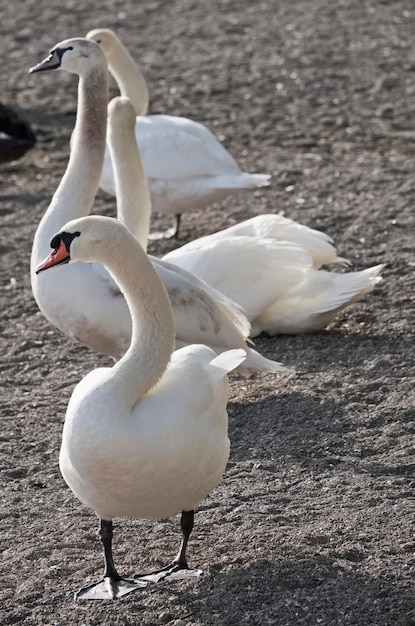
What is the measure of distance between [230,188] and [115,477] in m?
3.98

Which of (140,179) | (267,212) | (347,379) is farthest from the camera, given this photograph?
(267,212)

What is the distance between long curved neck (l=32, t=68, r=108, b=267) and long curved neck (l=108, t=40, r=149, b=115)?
210 centimetres

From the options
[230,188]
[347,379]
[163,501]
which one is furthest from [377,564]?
[230,188]

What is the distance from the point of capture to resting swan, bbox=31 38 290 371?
17.8 ft

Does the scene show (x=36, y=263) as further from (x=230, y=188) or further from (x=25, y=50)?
(x=25, y=50)

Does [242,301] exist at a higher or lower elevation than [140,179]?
lower

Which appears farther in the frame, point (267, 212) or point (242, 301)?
point (267, 212)

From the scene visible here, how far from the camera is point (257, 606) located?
3.75 m

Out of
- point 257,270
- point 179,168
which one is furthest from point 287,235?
point 179,168

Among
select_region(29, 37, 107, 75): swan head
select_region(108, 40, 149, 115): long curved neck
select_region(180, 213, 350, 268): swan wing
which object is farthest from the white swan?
select_region(108, 40, 149, 115): long curved neck

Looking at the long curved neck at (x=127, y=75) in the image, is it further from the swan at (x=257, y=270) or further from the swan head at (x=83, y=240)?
the swan head at (x=83, y=240)

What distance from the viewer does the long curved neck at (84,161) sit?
226 inches

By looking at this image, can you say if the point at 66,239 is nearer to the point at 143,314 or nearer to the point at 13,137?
the point at 143,314

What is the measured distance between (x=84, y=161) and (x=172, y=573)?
2448mm
